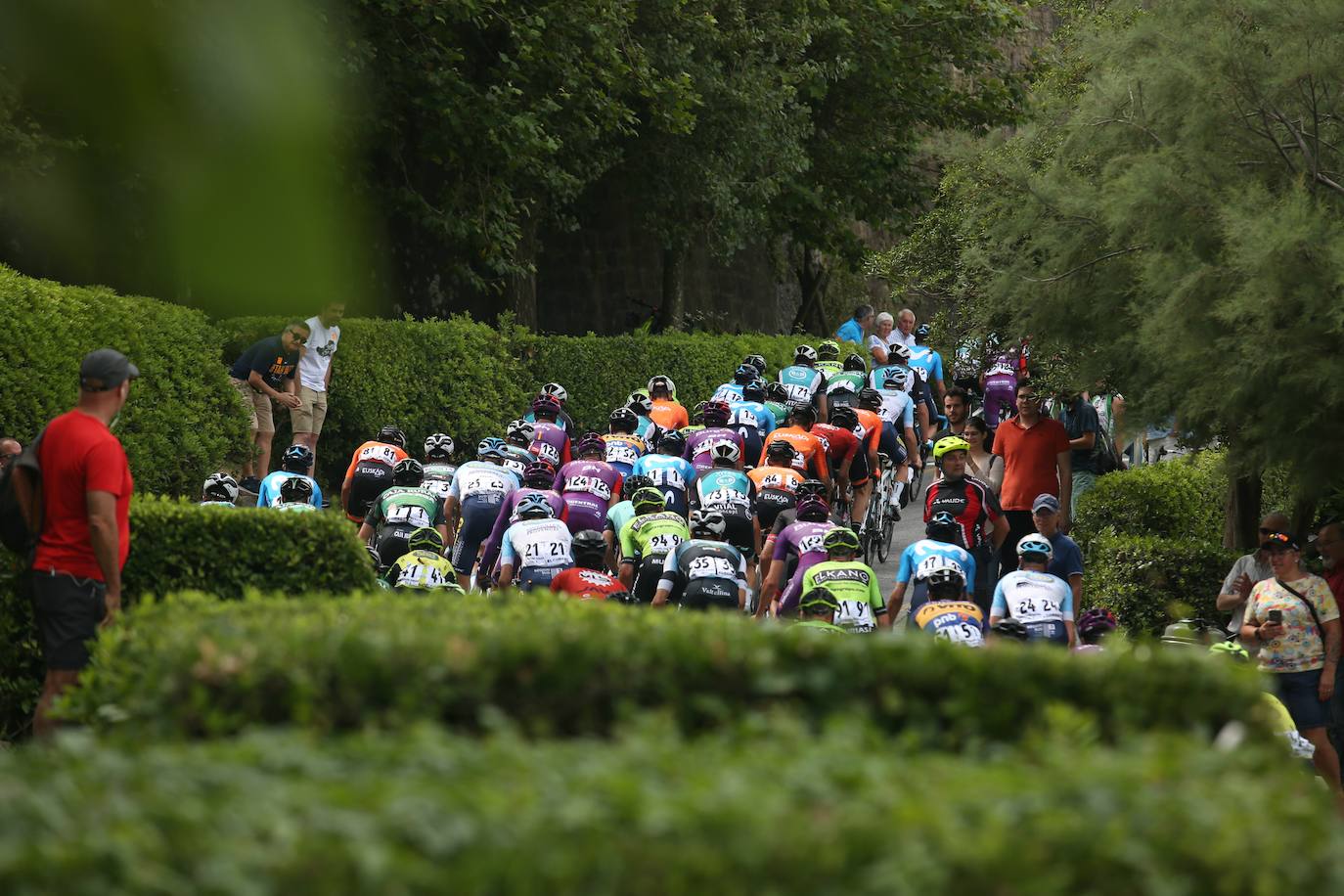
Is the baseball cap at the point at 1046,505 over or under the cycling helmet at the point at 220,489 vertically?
over

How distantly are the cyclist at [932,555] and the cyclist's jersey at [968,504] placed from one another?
43.5 inches

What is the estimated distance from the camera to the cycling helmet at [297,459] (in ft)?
48.7

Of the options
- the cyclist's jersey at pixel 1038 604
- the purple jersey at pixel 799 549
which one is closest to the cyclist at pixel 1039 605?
the cyclist's jersey at pixel 1038 604

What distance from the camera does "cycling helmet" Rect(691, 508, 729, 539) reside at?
14.1 m

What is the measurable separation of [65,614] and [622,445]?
31.7 feet

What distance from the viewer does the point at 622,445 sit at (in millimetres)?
17203

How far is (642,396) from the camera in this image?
20797mm

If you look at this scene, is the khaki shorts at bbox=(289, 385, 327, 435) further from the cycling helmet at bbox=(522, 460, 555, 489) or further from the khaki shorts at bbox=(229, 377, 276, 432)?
the cycling helmet at bbox=(522, 460, 555, 489)

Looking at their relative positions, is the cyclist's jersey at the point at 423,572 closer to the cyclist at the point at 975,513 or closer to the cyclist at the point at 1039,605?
the cyclist at the point at 1039,605

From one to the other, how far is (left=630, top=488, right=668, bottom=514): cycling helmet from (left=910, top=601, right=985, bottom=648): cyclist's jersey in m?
3.44

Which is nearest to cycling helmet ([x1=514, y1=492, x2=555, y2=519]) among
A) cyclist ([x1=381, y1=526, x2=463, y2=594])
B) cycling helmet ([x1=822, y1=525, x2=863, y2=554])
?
cyclist ([x1=381, y1=526, x2=463, y2=594])

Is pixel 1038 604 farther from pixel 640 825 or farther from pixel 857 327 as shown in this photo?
pixel 857 327

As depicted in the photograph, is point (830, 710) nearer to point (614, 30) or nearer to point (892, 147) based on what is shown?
point (614, 30)

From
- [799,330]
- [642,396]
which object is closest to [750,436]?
[642,396]
